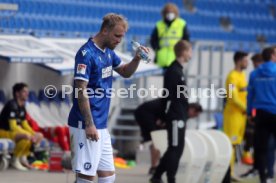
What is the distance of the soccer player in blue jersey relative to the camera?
8945 millimetres

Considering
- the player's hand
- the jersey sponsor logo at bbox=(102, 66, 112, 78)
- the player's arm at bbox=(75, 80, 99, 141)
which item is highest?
the jersey sponsor logo at bbox=(102, 66, 112, 78)

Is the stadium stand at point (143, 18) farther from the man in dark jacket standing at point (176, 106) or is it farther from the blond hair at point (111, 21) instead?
the blond hair at point (111, 21)

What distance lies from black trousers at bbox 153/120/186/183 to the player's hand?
347 cm

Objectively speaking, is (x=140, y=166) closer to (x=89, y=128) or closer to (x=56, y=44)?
(x=56, y=44)

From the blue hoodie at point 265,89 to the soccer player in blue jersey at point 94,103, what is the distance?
4264 mm

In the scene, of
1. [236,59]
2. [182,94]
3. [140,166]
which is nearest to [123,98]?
[140,166]

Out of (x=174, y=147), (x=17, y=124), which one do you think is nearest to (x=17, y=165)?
(x=17, y=124)

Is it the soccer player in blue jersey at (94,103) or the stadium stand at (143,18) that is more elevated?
the stadium stand at (143,18)

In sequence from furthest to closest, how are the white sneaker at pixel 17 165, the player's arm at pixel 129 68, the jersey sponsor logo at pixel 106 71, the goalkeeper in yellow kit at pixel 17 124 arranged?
1. the white sneaker at pixel 17 165
2. the goalkeeper in yellow kit at pixel 17 124
3. the player's arm at pixel 129 68
4. the jersey sponsor logo at pixel 106 71

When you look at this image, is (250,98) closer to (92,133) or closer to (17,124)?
(17,124)

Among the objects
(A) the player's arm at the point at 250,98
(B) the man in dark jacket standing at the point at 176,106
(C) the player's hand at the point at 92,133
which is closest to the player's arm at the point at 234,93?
(A) the player's arm at the point at 250,98

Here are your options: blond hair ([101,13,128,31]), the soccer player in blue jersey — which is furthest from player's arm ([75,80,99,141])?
blond hair ([101,13,128,31])

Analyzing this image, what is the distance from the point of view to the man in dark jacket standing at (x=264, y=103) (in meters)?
13.2

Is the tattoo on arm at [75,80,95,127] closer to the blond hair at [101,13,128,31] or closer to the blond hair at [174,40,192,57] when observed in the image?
the blond hair at [101,13,128,31]
